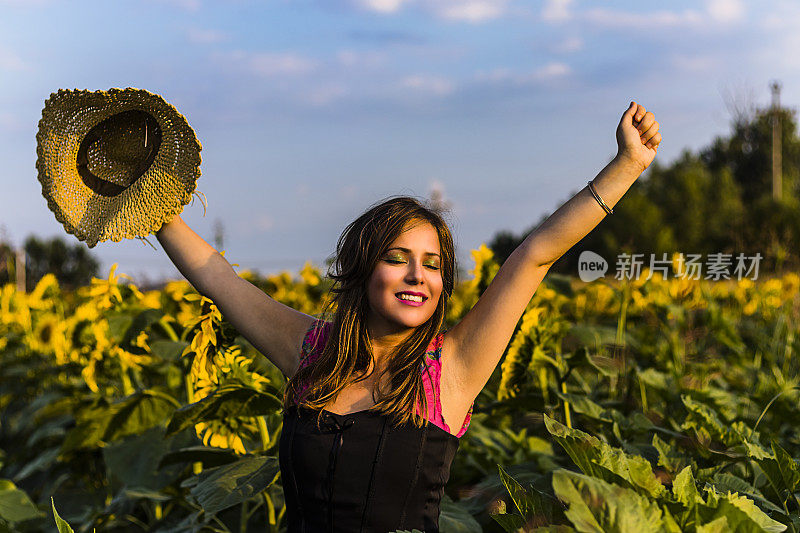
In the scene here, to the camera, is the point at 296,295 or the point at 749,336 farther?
the point at 749,336

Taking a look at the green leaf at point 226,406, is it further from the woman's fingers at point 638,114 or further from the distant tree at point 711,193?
the distant tree at point 711,193

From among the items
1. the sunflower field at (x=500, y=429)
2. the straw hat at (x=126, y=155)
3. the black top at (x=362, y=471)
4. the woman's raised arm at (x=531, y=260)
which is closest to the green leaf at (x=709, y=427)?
the sunflower field at (x=500, y=429)

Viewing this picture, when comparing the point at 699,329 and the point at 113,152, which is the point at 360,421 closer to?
the point at 113,152

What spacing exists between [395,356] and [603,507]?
0.85m

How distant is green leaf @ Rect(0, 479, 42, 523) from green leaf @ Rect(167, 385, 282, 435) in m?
0.70

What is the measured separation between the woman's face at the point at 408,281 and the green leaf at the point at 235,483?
1.24ft

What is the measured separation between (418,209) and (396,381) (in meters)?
0.36

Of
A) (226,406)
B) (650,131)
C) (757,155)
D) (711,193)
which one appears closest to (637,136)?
(650,131)

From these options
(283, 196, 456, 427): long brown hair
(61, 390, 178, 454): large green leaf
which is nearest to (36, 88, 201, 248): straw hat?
(283, 196, 456, 427): long brown hair

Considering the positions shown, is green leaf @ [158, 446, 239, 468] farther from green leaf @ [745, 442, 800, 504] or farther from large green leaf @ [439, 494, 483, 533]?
green leaf @ [745, 442, 800, 504]

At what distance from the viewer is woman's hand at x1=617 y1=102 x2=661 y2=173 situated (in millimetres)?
1376

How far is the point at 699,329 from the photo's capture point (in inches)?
150

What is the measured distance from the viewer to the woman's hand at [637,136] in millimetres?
1376

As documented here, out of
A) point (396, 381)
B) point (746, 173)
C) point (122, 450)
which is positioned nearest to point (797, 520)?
point (396, 381)
